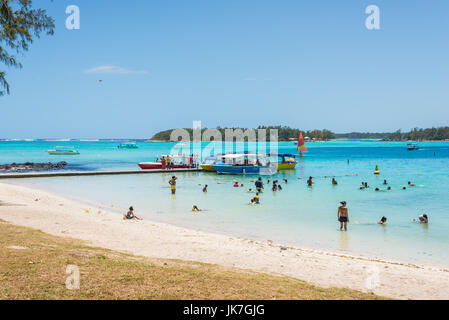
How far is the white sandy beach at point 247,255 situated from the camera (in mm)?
10172

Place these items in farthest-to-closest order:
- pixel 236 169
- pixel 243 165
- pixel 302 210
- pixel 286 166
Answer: pixel 286 166 < pixel 243 165 < pixel 236 169 < pixel 302 210

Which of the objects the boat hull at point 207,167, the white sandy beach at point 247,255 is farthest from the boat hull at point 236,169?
the white sandy beach at point 247,255

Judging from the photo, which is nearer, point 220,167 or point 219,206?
point 219,206

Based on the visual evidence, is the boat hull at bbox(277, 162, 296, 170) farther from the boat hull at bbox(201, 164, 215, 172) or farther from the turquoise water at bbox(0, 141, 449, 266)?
the turquoise water at bbox(0, 141, 449, 266)

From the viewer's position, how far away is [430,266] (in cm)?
1315

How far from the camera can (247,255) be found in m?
13.1

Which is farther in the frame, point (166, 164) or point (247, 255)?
point (166, 164)

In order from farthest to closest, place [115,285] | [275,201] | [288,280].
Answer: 1. [275,201]
2. [288,280]
3. [115,285]

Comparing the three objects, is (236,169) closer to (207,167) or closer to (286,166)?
(207,167)

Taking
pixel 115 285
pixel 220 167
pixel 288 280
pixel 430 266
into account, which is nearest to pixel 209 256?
pixel 288 280

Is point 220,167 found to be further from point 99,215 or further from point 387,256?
point 387,256

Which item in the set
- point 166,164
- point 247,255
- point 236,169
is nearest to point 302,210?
point 247,255

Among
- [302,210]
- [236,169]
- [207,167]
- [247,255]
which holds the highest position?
[207,167]

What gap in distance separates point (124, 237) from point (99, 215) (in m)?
6.79
